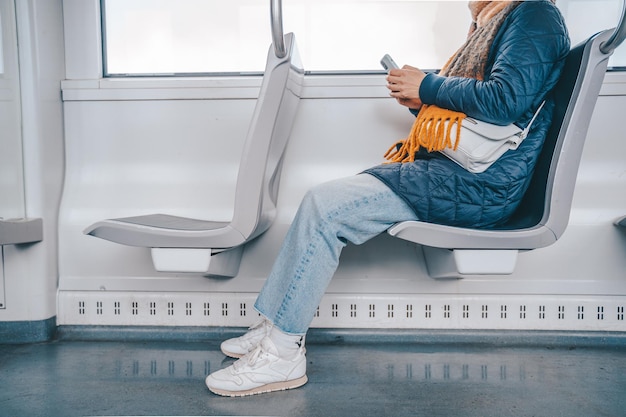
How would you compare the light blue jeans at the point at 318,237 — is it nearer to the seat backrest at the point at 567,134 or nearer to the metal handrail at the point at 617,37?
the seat backrest at the point at 567,134

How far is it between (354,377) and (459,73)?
41.7 inches

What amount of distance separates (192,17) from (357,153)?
3.31 ft

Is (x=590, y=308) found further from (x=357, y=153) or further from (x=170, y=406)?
(x=170, y=406)

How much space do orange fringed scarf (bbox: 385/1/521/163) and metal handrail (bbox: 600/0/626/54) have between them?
0.96 ft

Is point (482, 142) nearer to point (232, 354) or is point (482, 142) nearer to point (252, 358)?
point (252, 358)

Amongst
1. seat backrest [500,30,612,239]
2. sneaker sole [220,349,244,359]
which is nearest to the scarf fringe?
seat backrest [500,30,612,239]

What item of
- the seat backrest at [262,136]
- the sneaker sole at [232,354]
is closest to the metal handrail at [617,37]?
the seat backrest at [262,136]

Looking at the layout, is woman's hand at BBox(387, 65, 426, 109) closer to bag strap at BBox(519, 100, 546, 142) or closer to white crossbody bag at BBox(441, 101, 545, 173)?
white crossbody bag at BBox(441, 101, 545, 173)

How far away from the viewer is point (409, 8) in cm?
241

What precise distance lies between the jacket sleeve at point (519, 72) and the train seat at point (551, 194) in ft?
0.26

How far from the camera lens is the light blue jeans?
1.56m

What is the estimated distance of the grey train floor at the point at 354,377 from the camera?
4.96ft

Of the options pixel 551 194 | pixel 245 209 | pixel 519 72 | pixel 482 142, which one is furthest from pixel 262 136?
pixel 551 194

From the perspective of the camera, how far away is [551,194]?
61.9 inches
